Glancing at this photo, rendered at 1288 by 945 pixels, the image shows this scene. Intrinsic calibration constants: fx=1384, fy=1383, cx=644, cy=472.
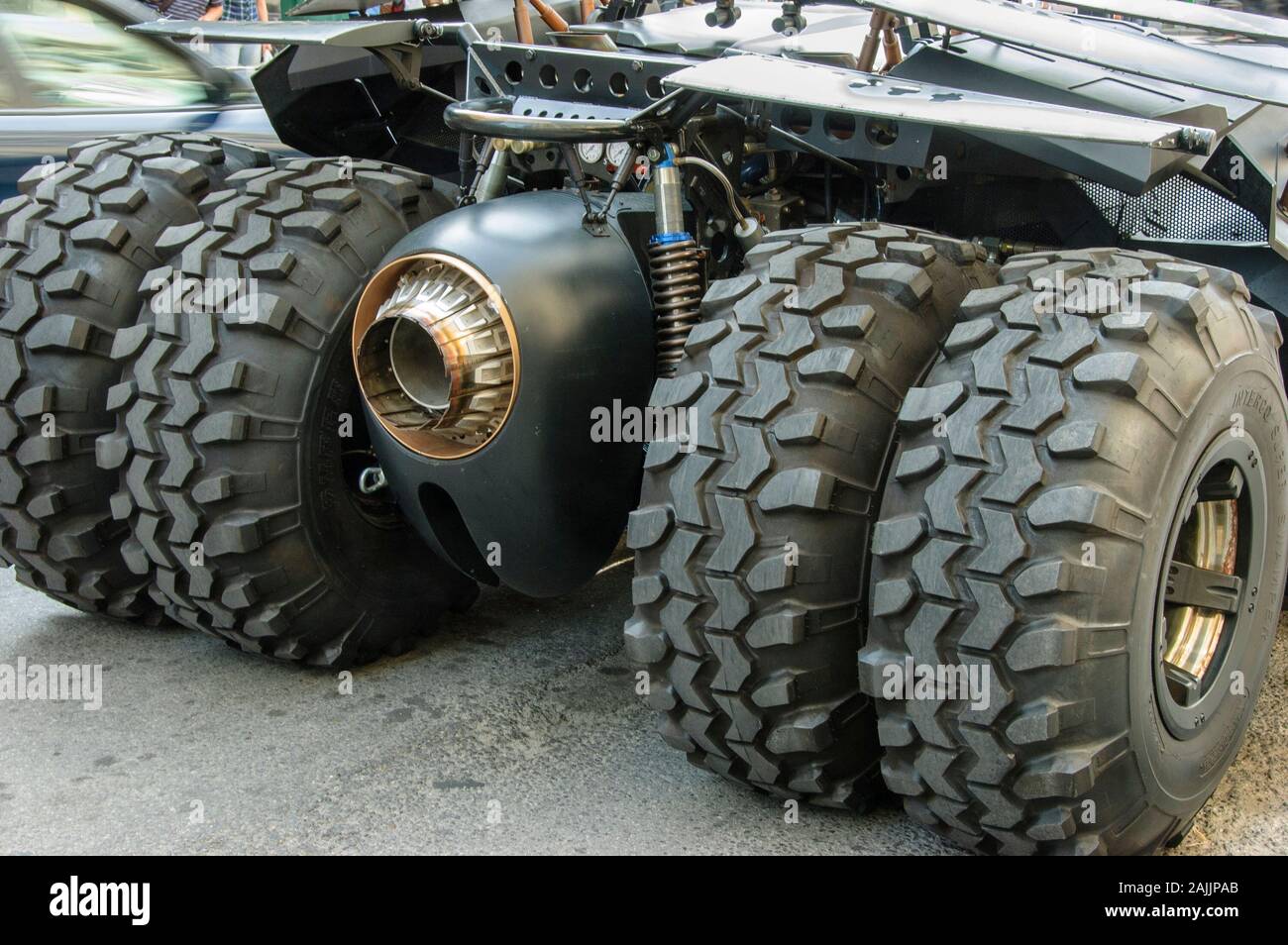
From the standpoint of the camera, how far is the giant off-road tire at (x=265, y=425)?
11.3 ft

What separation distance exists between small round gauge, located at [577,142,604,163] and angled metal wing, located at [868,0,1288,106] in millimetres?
885

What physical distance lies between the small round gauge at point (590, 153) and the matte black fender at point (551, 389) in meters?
0.29

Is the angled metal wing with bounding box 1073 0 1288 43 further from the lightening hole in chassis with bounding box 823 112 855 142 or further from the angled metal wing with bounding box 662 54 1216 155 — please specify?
the angled metal wing with bounding box 662 54 1216 155

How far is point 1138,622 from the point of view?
2.47 meters

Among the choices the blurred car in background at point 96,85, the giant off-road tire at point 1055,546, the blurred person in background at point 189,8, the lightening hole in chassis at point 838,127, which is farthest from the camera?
the blurred person in background at point 189,8

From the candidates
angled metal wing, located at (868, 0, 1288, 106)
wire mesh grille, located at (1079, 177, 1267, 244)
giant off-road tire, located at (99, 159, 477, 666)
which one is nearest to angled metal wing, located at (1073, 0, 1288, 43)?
angled metal wing, located at (868, 0, 1288, 106)

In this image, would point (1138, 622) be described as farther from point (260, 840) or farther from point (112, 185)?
point (112, 185)

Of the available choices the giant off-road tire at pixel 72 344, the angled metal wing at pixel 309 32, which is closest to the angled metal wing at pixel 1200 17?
the angled metal wing at pixel 309 32

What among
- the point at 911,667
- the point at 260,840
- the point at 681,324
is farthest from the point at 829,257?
the point at 260,840

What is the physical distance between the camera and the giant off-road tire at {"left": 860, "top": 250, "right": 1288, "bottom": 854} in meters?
2.41

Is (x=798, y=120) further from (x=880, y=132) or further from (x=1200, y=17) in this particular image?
(x=1200, y=17)

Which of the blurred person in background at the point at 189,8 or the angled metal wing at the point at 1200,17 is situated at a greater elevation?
the angled metal wing at the point at 1200,17

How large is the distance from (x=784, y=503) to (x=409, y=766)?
1.23 metres

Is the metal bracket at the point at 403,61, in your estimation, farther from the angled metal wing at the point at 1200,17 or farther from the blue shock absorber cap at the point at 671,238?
the angled metal wing at the point at 1200,17
